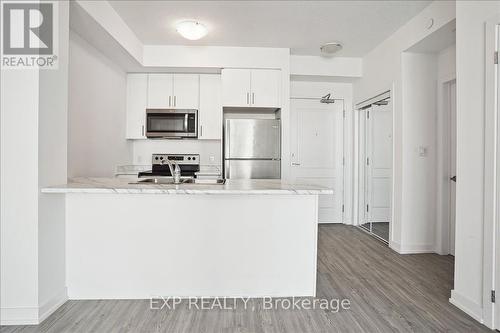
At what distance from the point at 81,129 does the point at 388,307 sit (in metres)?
3.28

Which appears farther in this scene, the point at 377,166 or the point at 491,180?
the point at 377,166

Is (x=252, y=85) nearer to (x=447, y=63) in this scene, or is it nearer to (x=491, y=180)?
(x=447, y=63)

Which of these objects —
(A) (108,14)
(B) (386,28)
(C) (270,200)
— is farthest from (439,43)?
(A) (108,14)

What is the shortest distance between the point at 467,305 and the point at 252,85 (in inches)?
128

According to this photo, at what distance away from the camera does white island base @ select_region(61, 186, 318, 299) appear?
2.20 meters

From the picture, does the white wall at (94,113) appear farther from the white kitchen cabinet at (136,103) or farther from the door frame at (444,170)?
the door frame at (444,170)

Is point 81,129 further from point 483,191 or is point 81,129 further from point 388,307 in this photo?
point 483,191

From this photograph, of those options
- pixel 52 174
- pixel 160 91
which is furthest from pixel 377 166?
pixel 52 174

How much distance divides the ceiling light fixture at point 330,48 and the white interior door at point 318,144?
3.33 feet

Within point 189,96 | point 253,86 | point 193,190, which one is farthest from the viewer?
point 189,96

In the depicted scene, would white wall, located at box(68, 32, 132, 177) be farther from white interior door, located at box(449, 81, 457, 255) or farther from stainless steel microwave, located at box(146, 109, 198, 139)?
white interior door, located at box(449, 81, 457, 255)

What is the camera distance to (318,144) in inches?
194

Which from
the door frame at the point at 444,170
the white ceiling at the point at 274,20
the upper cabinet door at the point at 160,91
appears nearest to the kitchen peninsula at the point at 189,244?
the white ceiling at the point at 274,20

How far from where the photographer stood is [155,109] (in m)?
4.28
